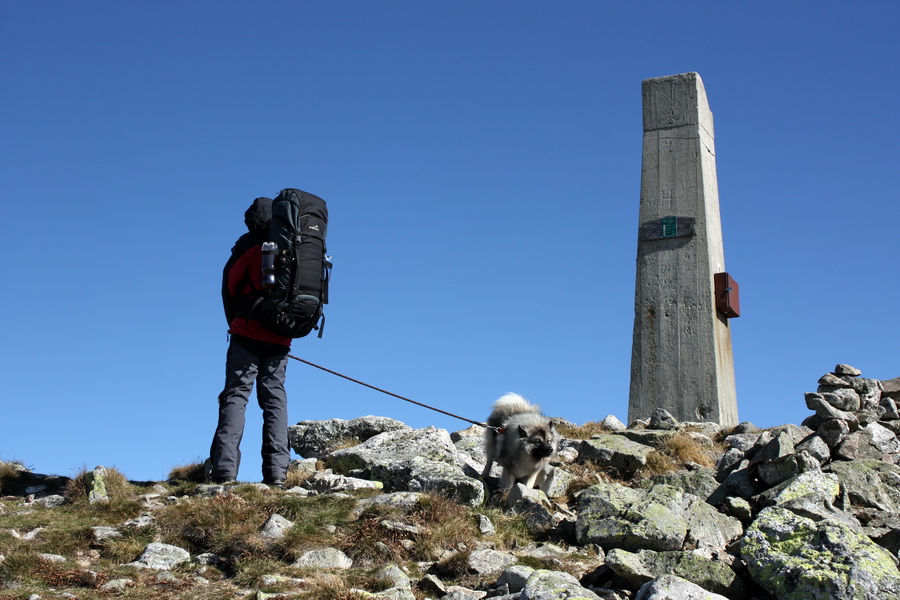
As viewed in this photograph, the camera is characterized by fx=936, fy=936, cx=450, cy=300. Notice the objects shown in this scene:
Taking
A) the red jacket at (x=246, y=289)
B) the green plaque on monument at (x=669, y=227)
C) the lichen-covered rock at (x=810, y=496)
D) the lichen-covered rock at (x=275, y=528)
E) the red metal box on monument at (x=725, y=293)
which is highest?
the green plaque on monument at (x=669, y=227)

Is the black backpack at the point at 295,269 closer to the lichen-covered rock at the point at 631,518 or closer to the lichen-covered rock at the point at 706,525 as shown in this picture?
the lichen-covered rock at the point at 631,518

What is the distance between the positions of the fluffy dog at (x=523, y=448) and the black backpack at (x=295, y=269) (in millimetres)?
2359

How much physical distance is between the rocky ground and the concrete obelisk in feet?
13.0

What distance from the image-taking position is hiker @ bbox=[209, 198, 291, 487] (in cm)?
983

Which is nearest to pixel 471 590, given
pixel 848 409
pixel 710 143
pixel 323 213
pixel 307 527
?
pixel 307 527

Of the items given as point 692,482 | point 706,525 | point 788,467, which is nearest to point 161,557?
point 706,525

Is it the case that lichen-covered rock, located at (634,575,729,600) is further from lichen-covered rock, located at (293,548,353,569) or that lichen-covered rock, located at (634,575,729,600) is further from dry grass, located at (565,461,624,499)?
dry grass, located at (565,461,624,499)

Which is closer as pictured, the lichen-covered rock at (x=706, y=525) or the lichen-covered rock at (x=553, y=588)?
the lichen-covered rock at (x=553, y=588)

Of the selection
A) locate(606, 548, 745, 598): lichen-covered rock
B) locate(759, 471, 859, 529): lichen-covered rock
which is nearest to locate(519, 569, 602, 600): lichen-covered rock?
locate(606, 548, 745, 598): lichen-covered rock

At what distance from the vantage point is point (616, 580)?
23.2 feet

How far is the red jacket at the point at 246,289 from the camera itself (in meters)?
9.95

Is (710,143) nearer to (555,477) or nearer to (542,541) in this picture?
(555,477)

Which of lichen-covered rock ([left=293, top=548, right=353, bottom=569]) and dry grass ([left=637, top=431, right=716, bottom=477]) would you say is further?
dry grass ([left=637, top=431, right=716, bottom=477])

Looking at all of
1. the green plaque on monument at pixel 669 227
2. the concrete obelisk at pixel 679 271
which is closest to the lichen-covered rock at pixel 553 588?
the concrete obelisk at pixel 679 271
